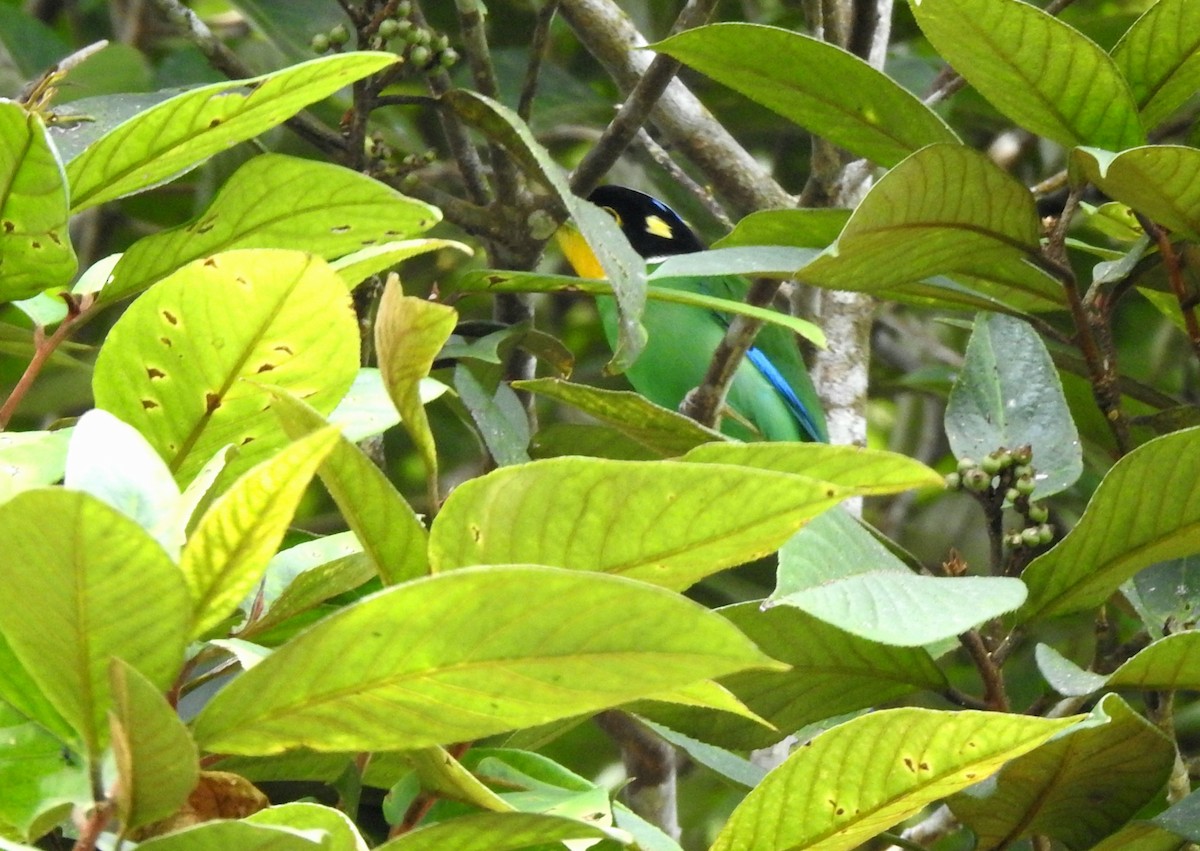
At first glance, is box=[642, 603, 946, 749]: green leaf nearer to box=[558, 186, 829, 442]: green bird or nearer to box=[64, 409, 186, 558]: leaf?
box=[64, 409, 186, 558]: leaf

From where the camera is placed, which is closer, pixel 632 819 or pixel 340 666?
pixel 340 666

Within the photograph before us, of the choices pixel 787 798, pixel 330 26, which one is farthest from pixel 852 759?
pixel 330 26

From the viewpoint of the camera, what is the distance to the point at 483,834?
2.32 ft

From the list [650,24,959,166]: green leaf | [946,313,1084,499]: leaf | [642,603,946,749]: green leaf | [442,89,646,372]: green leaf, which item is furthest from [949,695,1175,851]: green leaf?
[650,24,959,166]: green leaf

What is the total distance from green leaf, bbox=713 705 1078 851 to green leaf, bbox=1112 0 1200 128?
0.72m

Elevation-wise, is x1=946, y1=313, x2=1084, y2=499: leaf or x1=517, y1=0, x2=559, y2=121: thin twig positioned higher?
x1=517, y1=0, x2=559, y2=121: thin twig

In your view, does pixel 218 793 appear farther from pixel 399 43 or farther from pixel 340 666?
pixel 399 43

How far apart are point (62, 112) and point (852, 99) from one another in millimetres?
693

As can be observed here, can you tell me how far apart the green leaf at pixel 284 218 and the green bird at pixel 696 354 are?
2196 mm

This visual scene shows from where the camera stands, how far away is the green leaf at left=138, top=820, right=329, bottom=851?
1.97 feet

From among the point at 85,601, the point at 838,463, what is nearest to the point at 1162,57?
the point at 838,463

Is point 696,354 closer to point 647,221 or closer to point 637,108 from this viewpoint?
point 647,221

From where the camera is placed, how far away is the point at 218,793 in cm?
74

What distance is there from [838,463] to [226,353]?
0.34 metres
